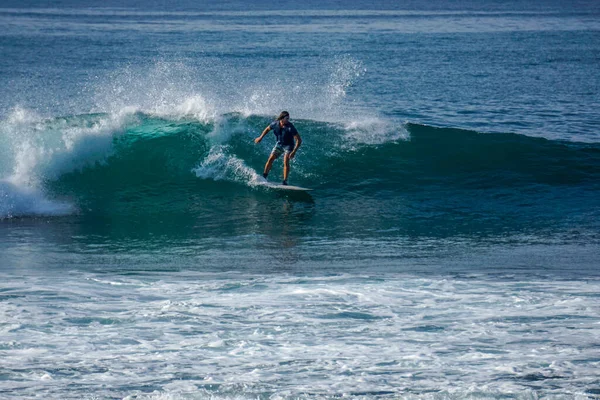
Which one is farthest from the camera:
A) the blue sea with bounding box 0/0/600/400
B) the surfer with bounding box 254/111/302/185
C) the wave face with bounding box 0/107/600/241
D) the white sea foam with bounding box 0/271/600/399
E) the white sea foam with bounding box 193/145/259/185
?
the white sea foam with bounding box 193/145/259/185

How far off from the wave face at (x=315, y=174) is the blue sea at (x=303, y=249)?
58mm

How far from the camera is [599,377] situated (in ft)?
21.5

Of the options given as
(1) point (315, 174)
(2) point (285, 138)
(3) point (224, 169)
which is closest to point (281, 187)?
(2) point (285, 138)

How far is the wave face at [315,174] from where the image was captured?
43.6 ft

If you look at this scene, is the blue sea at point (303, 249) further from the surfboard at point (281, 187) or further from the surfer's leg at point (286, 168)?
the surfer's leg at point (286, 168)

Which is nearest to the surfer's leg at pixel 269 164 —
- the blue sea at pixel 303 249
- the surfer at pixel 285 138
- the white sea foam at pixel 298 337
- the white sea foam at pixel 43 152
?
the surfer at pixel 285 138

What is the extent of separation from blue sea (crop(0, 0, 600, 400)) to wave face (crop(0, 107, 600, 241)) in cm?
6

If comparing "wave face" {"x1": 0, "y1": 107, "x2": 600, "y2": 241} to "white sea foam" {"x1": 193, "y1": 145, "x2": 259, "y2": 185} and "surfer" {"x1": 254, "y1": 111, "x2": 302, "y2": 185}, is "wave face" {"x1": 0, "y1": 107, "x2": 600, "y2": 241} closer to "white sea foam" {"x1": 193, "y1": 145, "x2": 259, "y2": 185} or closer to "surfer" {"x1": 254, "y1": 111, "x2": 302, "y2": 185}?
"white sea foam" {"x1": 193, "y1": 145, "x2": 259, "y2": 185}

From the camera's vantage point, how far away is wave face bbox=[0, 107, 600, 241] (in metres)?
13.3

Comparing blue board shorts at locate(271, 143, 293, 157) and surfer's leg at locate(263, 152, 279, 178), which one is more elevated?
blue board shorts at locate(271, 143, 293, 157)

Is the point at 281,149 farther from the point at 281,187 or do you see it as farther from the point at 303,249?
the point at 303,249

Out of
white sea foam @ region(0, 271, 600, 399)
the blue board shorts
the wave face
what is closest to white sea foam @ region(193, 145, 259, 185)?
the wave face

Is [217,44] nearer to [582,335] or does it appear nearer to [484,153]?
[484,153]

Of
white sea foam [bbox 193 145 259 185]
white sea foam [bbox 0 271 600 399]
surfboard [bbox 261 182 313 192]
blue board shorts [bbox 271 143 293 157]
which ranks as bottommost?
white sea foam [bbox 0 271 600 399]
